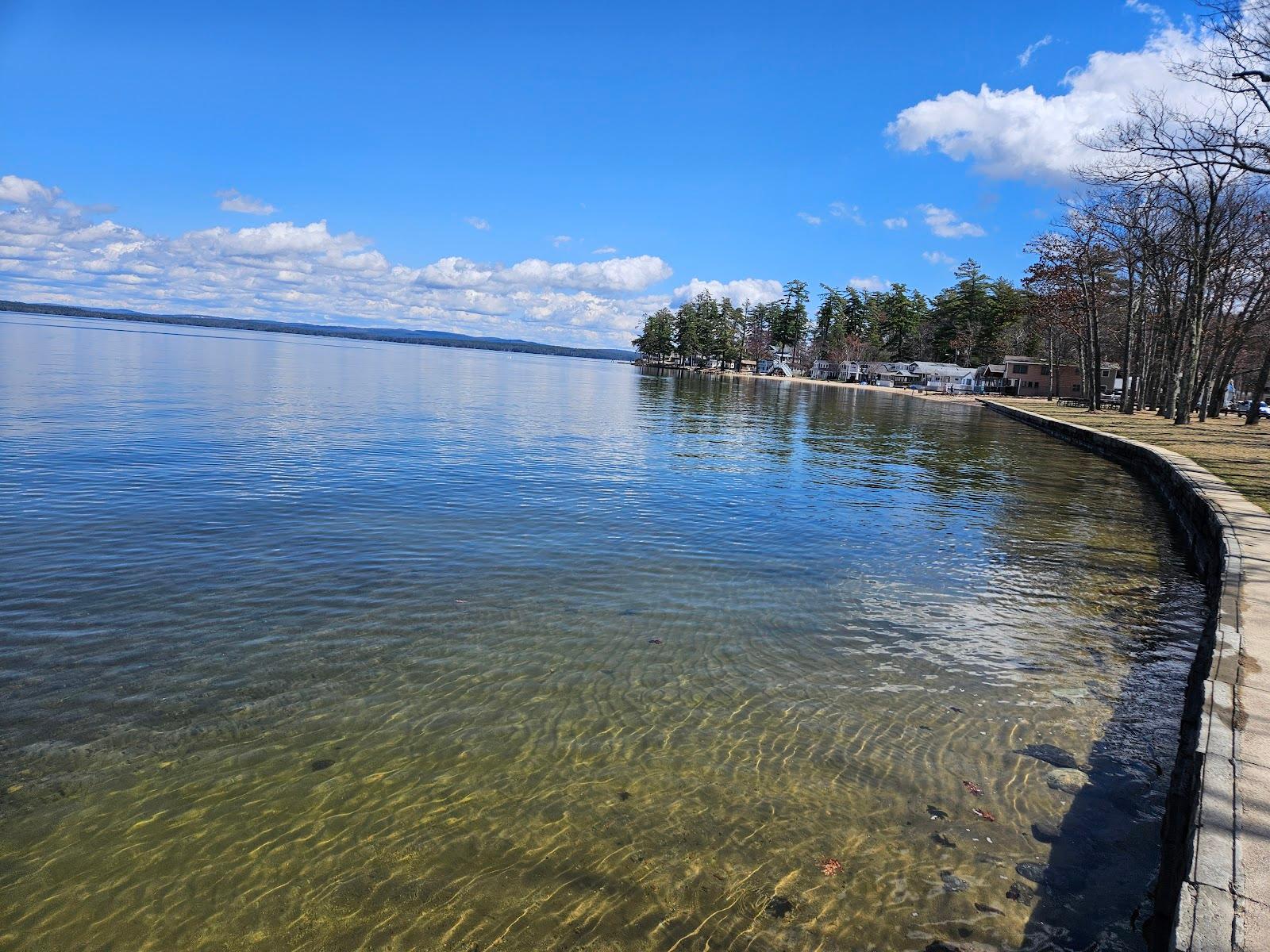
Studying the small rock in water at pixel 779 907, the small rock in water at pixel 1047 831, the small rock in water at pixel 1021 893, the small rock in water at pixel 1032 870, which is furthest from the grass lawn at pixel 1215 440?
the small rock in water at pixel 779 907

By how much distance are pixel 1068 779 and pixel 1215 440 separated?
30222 millimetres

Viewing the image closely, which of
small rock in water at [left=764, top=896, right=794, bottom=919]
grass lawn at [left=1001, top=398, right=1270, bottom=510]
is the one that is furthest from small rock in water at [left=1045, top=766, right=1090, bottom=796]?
grass lawn at [left=1001, top=398, right=1270, bottom=510]

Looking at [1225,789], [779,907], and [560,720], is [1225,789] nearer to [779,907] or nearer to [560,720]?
[779,907]

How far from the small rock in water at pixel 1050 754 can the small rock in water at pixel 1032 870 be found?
1459 mm

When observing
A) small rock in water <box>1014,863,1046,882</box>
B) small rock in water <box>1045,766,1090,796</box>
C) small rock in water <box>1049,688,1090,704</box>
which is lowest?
small rock in water <box>1014,863,1046,882</box>

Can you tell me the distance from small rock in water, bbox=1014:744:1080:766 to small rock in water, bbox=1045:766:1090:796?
0.08m

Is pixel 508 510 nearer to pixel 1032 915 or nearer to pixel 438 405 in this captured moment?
pixel 1032 915

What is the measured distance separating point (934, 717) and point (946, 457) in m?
23.4

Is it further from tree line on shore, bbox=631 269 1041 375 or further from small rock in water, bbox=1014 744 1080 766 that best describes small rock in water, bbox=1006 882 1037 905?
tree line on shore, bbox=631 269 1041 375

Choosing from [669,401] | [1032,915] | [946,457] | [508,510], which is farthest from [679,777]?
[669,401]

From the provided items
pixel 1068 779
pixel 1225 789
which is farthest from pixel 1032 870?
pixel 1068 779

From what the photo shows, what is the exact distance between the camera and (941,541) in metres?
14.0

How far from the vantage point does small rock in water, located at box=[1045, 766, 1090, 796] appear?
5.77 meters

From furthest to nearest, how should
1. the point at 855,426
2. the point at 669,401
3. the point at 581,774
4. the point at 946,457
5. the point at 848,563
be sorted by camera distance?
the point at 669,401 < the point at 855,426 < the point at 946,457 < the point at 848,563 < the point at 581,774
